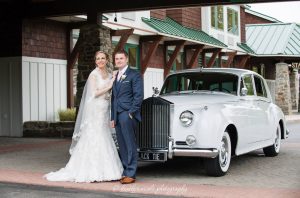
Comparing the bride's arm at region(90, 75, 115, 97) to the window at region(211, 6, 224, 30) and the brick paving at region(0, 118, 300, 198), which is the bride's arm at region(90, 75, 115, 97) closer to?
the brick paving at region(0, 118, 300, 198)

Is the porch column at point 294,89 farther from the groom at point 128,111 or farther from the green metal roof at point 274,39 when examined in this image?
the groom at point 128,111

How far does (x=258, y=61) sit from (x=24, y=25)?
78.2ft

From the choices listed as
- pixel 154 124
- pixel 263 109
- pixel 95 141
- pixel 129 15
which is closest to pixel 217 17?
pixel 129 15

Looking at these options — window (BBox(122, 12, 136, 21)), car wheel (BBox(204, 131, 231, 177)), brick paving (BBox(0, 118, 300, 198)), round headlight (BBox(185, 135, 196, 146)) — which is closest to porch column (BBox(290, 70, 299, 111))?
window (BBox(122, 12, 136, 21))

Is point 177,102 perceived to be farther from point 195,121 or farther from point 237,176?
point 237,176

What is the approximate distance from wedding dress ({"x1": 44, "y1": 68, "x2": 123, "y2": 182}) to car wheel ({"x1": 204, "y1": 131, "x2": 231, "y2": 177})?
1.43 meters

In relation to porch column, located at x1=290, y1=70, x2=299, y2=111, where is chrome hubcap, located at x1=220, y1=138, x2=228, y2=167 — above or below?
below

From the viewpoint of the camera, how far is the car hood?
8810 millimetres

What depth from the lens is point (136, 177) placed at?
895 centimetres

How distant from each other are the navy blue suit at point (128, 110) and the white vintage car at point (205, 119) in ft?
1.29

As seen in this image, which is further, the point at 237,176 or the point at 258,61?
the point at 258,61

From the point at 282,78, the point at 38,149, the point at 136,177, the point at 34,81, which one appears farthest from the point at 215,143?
the point at 282,78

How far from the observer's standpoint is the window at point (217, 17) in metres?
30.5

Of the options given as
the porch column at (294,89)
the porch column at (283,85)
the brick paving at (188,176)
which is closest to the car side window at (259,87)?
the brick paving at (188,176)
